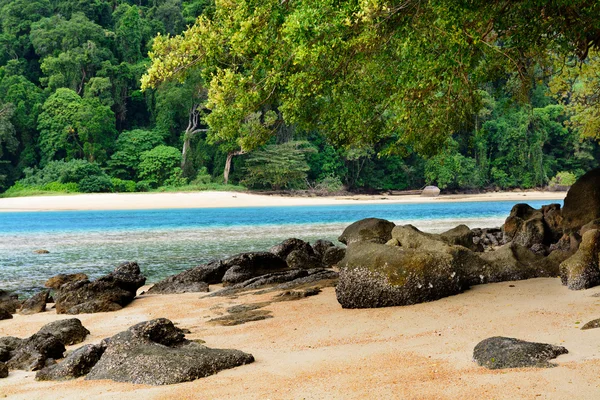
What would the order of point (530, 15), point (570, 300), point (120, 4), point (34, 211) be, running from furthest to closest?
point (120, 4)
point (34, 211)
point (530, 15)
point (570, 300)

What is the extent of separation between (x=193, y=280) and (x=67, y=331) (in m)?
5.31

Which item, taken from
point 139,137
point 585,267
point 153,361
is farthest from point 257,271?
point 139,137

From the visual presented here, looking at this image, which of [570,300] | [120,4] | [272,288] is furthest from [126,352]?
[120,4]

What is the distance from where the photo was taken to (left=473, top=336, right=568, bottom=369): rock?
4.66 m

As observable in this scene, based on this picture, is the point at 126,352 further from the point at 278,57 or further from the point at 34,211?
the point at 34,211

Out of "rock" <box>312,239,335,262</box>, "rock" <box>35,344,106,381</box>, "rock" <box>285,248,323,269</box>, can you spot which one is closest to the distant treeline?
"rock" <box>312,239,335,262</box>

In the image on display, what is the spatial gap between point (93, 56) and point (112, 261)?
49975mm

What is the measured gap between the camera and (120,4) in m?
75.5

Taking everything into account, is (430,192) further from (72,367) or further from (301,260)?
(72,367)

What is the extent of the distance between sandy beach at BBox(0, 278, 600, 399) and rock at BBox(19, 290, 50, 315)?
1.15m

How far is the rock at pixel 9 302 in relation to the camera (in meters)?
10.7

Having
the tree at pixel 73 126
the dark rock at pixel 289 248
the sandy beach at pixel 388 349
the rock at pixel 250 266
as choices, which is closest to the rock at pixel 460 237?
the sandy beach at pixel 388 349

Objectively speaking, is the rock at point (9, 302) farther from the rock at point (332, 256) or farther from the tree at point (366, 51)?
the rock at point (332, 256)

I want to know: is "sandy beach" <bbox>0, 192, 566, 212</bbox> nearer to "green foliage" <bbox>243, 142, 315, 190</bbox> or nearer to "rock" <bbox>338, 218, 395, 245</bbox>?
"green foliage" <bbox>243, 142, 315, 190</bbox>
